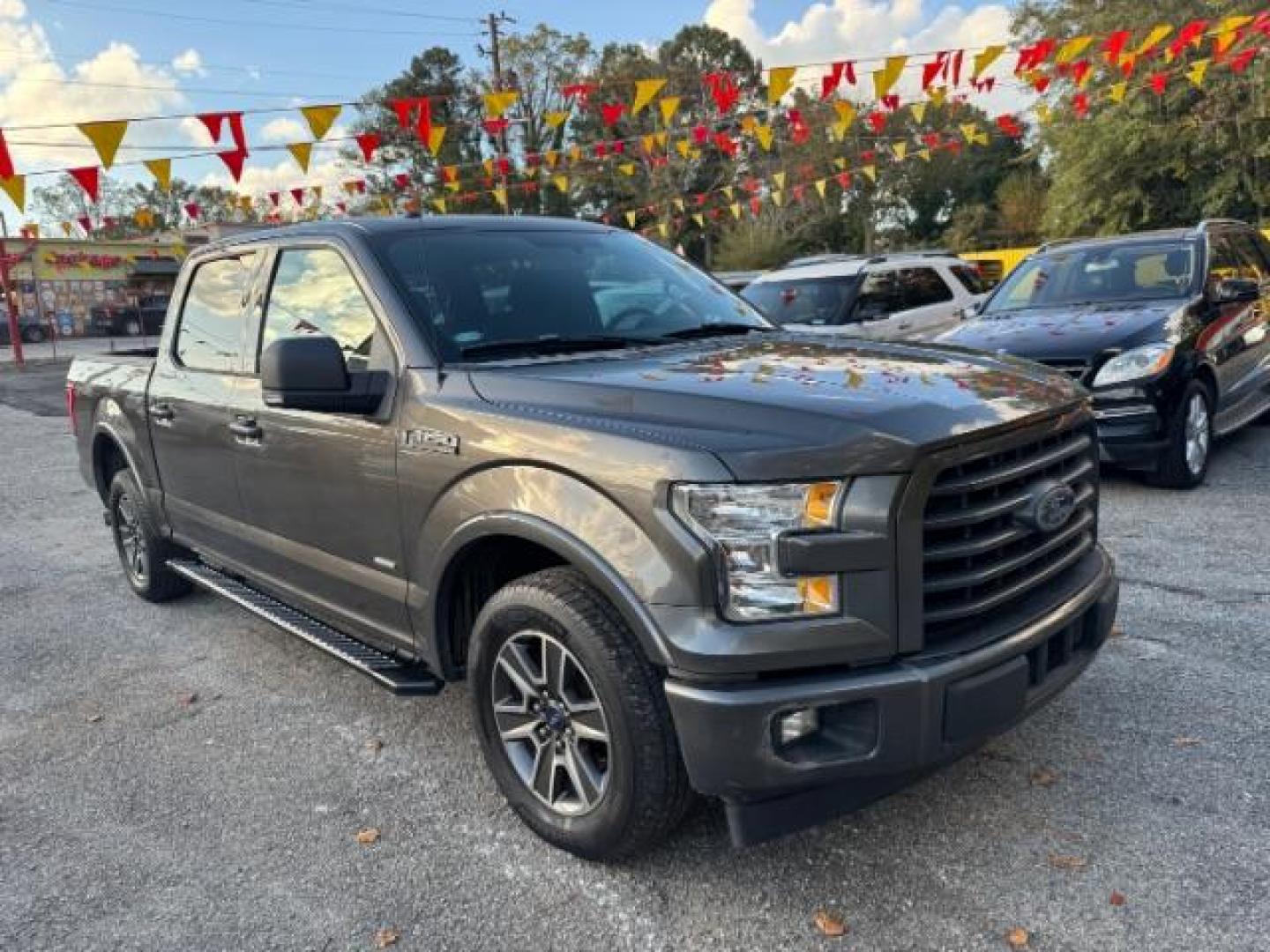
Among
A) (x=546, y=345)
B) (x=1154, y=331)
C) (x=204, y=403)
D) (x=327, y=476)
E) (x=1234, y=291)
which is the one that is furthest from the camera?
(x=1234, y=291)

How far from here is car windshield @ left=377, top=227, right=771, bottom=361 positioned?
3238 millimetres

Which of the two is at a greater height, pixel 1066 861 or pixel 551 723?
pixel 551 723

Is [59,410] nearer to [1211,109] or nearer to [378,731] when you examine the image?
[378,731]

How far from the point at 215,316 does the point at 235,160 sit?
7046 mm

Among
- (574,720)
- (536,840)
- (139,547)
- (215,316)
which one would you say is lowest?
(536,840)

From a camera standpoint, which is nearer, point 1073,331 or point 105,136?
point 1073,331

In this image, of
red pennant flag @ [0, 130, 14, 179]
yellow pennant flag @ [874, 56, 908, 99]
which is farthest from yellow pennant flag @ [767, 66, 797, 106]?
red pennant flag @ [0, 130, 14, 179]

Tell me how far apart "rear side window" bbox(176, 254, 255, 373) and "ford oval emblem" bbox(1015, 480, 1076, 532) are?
123 inches

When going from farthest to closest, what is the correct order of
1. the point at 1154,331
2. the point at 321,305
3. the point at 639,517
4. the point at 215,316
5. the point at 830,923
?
the point at 1154,331, the point at 215,316, the point at 321,305, the point at 830,923, the point at 639,517

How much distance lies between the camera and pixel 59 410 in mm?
16750

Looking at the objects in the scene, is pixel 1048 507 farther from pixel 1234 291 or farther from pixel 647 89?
pixel 647 89

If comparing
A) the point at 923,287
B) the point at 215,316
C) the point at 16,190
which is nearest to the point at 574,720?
the point at 215,316

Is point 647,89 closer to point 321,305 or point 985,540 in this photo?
point 321,305

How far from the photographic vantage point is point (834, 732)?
7.50 ft
